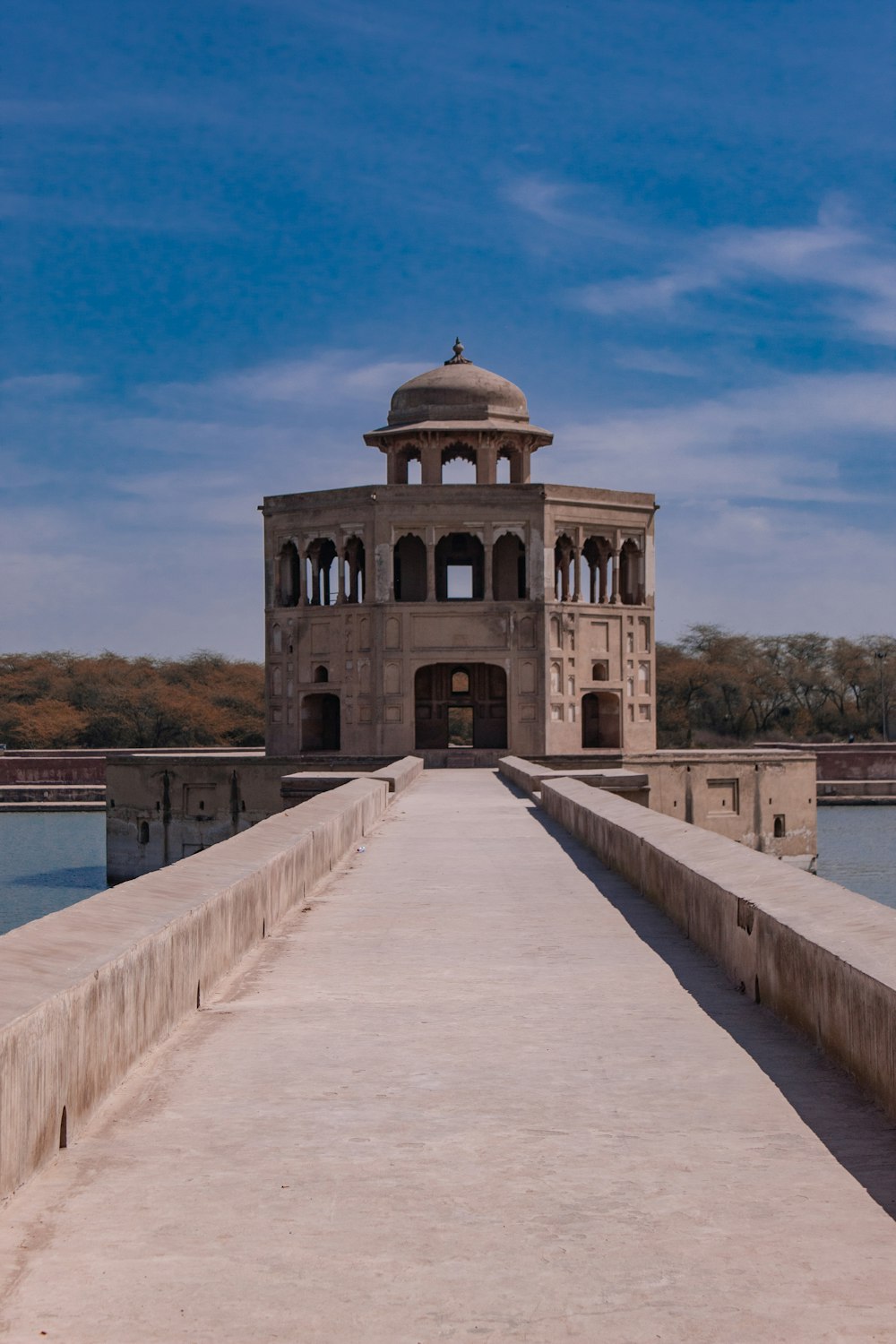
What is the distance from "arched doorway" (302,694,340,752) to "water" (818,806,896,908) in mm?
11152

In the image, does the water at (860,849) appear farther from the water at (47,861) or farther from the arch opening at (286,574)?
the water at (47,861)

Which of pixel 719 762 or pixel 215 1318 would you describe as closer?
pixel 215 1318

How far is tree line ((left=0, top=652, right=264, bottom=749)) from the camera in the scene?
6116 cm

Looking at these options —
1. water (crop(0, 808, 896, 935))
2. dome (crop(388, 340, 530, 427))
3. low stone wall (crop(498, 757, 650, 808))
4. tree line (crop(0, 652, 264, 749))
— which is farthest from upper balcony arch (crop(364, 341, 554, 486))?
tree line (crop(0, 652, 264, 749))

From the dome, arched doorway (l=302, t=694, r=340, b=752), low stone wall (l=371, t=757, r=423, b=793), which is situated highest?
the dome

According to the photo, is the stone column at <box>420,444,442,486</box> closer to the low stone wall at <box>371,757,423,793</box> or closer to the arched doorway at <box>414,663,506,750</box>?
the arched doorway at <box>414,663,506,750</box>

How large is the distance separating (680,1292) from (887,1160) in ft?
3.30

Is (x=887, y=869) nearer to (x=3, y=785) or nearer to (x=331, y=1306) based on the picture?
(x=3, y=785)

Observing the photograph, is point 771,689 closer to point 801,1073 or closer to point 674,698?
point 674,698

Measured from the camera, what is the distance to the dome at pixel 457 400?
35.9m

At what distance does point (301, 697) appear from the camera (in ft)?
112

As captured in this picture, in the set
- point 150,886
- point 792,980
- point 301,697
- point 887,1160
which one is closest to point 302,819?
point 150,886

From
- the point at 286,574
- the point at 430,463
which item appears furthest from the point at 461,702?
the point at 430,463

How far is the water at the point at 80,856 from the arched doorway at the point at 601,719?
5.31 meters
